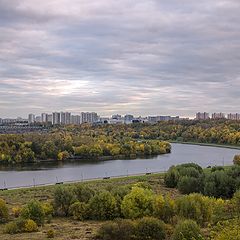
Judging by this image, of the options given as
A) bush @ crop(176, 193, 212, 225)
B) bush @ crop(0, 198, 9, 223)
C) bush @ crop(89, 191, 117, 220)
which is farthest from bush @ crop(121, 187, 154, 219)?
bush @ crop(0, 198, 9, 223)

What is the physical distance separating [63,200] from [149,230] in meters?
6.67

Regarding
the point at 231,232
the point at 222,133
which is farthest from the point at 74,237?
the point at 222,133

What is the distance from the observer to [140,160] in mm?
48781

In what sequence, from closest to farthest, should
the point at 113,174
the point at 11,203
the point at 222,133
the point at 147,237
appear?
the point at 147,237, the point at 11,203, the point at 113,174, the point at 222,133

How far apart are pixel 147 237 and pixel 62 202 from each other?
6750 millimetres

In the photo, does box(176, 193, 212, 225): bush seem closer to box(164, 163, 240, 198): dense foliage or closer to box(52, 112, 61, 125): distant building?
box(164, 163, 240, 198): dense foliage

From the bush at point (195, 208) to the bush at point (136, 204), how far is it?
162 centimetres

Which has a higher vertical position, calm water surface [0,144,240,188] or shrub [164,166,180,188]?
shrub [164,166,180,188]

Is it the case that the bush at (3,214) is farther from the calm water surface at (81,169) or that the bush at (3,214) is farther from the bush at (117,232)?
the calm water surface at (81,169)

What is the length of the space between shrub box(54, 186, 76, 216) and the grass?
2.87 ft

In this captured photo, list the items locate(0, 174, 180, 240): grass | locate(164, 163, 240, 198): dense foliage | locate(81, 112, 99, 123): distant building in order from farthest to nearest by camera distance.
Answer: locate(81, 112, 99, 123): distant building < locate(164, 163, 240, 198): dense foliage < locate(0, 174, 180, 240): grass

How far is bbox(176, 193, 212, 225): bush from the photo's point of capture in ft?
57.1

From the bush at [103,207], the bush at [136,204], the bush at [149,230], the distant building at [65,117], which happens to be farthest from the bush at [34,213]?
the distant building at [65,117]

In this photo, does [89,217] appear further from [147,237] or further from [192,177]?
[192,177]
